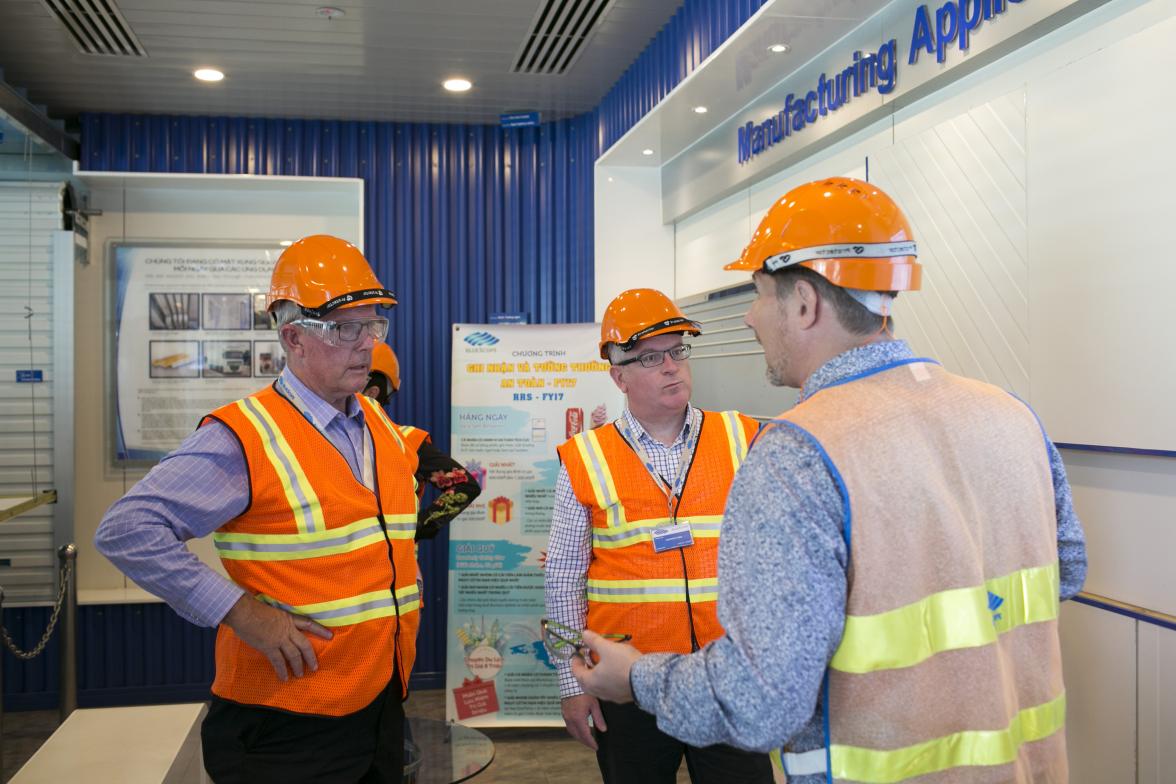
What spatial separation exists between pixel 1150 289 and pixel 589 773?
3.56 meters

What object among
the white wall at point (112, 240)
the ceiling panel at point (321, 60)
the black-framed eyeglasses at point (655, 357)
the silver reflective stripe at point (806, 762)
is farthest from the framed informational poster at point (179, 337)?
the silver reflective stripe at point (806, 762)

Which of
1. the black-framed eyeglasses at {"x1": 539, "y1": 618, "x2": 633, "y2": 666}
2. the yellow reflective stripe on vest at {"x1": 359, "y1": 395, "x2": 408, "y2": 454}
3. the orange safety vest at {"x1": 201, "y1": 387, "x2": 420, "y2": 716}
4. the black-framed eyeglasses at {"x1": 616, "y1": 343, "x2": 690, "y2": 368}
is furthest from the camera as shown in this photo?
the black-framed eyeglasses at {"x1": 616, "y1": 343, "x2": 690, "y2": 368}

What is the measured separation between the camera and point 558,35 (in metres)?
4.60

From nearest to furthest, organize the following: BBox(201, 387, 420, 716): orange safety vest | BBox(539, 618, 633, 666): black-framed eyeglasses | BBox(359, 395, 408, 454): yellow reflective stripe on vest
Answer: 1. BBox(539, 618, 633, 666): black-framed eyeglasses
2. BBox(201, 387, 420, 716): orange safety vest
3. BBox(359, 395, 408, 454): yellow reflective stripe on vest

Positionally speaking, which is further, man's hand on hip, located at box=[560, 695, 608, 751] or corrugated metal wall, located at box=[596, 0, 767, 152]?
corrugated metal wall, located at box=[596, 0, 767, 152]

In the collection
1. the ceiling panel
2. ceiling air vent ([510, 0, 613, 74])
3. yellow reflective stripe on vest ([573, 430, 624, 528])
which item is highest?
ceiling air vent ([510, 0, 613, 74])

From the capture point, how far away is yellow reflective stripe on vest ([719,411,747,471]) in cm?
273

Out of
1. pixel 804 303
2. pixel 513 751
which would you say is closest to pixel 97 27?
pixel 513 751

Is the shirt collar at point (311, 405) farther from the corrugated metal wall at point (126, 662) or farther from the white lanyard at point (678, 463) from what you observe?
the corrugated metal wall at point (126, 662)

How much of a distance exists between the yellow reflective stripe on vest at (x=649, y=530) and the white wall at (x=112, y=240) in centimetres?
381

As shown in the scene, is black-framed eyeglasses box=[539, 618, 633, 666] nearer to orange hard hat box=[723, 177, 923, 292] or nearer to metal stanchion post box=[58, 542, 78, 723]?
orange hard hat box=[723, 177, 923, 292]

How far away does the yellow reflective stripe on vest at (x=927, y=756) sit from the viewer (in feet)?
4.30

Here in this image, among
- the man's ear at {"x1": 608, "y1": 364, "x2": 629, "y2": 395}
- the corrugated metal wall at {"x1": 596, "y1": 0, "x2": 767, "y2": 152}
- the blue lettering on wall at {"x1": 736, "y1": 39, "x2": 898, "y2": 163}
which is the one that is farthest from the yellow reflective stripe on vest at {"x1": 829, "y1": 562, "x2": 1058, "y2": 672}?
the corrugated metal wall at {"x1": 596, "y1": 0, "x2": 767, "y2": 152}

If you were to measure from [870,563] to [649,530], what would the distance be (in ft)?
4.33
